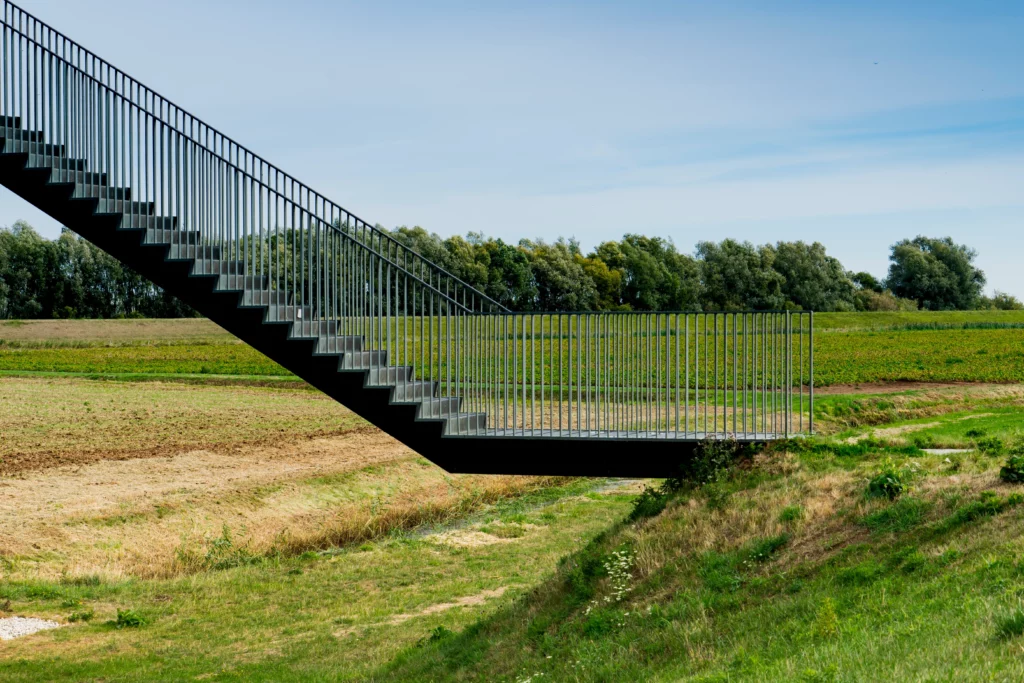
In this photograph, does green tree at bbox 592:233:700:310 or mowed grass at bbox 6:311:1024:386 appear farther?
green tree at bbox 592:233:700:310

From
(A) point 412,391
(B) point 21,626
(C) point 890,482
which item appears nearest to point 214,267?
(A) point 412,391

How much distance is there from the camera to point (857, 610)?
1015 centimetres

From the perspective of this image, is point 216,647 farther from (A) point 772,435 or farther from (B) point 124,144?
(A) point 772,435

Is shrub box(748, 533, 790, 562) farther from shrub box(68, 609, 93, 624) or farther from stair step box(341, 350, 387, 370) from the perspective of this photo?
shrub box(68, 609, 93, 624)

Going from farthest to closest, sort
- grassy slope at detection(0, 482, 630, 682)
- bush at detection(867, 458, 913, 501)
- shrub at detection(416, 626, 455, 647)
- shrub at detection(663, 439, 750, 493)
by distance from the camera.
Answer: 1. grassy slope at detection(0, 482, 630, 682)
2. shrub at detection(663, 439, 750, 493)
3. shrub at detection(416, 626, 455, 647)
4. bush at detection(867, 458, 913, 501)

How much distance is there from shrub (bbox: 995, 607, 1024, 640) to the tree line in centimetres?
6966

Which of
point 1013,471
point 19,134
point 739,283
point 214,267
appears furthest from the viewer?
point 739,283

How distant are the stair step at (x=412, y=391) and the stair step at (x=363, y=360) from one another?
518mm

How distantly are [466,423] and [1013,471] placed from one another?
340 inches

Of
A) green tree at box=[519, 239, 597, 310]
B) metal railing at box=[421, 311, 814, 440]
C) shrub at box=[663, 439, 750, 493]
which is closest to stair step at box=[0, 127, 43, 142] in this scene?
metal railing at box=[421, 311, 814, 440]

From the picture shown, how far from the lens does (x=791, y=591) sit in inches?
462

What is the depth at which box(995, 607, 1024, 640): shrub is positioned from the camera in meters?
8.11

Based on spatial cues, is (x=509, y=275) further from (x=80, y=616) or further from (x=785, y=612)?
(x=785, y=612)

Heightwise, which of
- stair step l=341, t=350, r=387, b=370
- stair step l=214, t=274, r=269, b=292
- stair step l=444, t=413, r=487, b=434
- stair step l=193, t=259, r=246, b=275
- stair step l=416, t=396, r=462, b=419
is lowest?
stair step l=444, t=413, r=487, b=434
